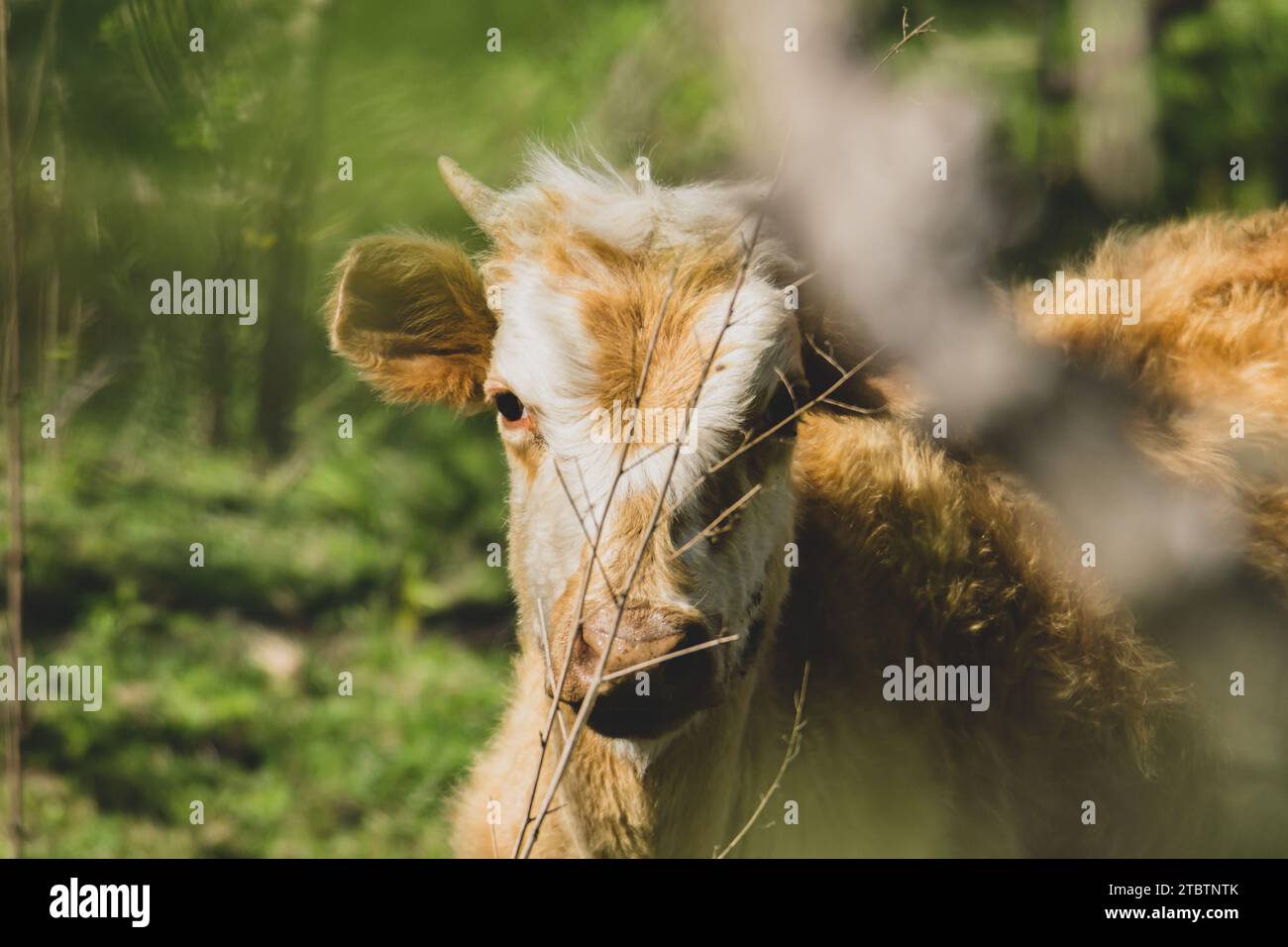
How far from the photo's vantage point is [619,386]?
341 centimetres

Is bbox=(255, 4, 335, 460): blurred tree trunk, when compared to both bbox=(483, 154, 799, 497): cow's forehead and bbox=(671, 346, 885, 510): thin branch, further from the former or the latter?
bbox=(671, 346, 885, 510): thin branch

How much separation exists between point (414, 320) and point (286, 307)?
13.8 feet

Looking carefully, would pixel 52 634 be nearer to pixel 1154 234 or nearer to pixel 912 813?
pixel 912 813

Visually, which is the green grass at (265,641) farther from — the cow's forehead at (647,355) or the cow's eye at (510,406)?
the cow's forehead at (647,355)

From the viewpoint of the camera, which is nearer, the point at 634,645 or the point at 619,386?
the point at 634,645

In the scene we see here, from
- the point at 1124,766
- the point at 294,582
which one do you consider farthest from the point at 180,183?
the point at 1124,766

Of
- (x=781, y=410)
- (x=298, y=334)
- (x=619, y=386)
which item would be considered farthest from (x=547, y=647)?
(x=298, y=334)

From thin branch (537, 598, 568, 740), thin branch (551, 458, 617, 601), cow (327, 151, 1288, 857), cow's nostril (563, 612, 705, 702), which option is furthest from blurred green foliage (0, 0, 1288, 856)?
cow's nostril (563, 612, 705, 702)

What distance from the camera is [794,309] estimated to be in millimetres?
3678

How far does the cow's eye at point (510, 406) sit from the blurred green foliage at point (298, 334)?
1851 millimetres

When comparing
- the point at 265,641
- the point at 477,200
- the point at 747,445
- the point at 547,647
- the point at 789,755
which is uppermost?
the point at 477,200

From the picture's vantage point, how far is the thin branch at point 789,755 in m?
3.73

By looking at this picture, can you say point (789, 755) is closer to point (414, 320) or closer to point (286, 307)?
point (414, 320)

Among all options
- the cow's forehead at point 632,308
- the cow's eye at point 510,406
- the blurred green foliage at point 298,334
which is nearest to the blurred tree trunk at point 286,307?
the blurred green foliage at point 298,334
